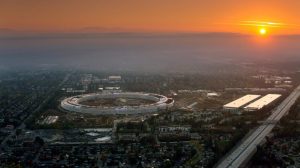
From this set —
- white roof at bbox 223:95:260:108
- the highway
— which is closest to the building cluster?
white roof at bbox 223:95:260:108

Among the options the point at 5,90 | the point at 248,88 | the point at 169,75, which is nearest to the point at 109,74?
the point at 169,75

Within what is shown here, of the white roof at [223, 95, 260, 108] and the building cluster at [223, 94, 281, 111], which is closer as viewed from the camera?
the building cluster at [223, 94, 281, 111]

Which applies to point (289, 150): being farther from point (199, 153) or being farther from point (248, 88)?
point (248, 88)

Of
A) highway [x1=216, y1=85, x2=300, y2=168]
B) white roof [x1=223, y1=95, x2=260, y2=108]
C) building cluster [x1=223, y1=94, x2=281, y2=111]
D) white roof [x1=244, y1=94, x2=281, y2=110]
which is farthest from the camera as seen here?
white roof [x1=223, y1=95, x2=260, y2=108]

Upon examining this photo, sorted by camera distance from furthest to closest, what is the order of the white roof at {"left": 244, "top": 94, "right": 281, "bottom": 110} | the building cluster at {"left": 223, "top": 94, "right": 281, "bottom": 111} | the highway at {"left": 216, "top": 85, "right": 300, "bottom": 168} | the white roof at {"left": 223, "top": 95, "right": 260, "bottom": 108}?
the white roof at {"left": 223, "top": 95, "right": 260, "bottom": 108}, the white roof at {"left": 244, "top": 94, "right": 281, "bottom": 110}, the building cluster at {"left": 223, "top": 94, "right": 281, "bottom": 111}, the highway at {"left": 216, "top": 85, "right": 300, "bottom": 168}

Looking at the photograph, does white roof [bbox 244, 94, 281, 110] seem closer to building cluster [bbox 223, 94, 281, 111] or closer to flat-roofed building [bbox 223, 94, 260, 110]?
building cluster [bbox 223, 94, 281, 111]

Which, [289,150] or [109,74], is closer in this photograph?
[289,150]

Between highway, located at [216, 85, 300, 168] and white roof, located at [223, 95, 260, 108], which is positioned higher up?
highway, located at [216, 85, 300, 168]

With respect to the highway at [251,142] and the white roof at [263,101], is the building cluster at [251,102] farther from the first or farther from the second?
the highway at [251,142]
